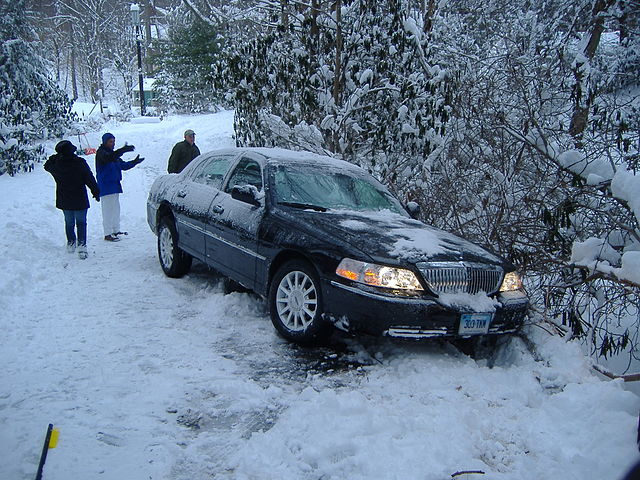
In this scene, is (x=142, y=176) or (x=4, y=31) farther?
(x=142, y=176)

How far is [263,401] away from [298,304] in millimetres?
1056

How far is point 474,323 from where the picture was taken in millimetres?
4012

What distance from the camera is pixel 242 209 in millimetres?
5301

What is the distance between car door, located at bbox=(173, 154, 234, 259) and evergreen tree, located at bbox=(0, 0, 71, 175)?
27.4 ft

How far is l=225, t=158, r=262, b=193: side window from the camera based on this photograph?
18.0ft

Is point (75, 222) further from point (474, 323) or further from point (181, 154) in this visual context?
point (474, 323)

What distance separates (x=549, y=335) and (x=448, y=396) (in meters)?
1.41

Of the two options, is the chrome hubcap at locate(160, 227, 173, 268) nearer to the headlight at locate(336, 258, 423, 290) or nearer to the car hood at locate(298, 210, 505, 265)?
the car hood at locate(298, 210, 505, 265)

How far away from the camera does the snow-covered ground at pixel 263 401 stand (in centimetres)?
278

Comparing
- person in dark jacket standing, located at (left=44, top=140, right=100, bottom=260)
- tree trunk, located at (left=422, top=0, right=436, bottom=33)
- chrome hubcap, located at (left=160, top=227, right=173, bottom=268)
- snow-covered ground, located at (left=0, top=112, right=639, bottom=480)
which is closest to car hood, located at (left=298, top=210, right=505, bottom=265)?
snow-covered ground, located at (left=0, top=112, right=639, bottom=480)

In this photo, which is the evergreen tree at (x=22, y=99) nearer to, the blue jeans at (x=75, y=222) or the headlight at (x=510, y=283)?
the blue jeans at (x=75, y=222)

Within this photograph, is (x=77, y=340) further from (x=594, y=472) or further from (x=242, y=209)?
(x=594, y=472)

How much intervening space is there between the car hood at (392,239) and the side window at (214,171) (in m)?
1.66

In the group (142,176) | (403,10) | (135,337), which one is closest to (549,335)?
(135,337)
